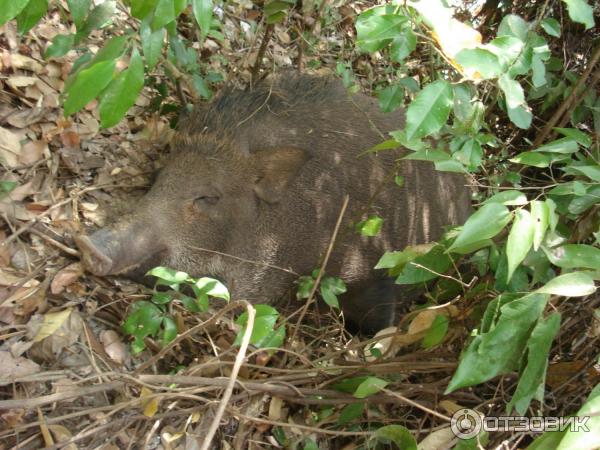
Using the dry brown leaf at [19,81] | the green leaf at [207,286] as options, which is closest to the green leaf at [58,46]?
the dry brown leaf at [19,81]

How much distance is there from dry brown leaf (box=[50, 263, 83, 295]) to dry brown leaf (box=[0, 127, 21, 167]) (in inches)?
23.2

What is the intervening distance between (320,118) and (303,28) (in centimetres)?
139

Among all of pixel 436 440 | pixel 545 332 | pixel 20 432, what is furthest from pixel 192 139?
pixel 545 332

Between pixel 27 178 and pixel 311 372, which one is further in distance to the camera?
pixel 27 178

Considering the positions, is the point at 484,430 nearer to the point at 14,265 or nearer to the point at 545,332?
the point at 545,332

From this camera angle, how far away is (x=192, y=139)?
331cm

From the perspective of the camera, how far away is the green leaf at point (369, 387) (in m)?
2.04

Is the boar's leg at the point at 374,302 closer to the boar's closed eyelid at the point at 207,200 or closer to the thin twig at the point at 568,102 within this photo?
the boar's closed eyelid at the point at 207,200

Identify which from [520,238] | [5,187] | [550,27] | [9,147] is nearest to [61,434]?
[5,187]

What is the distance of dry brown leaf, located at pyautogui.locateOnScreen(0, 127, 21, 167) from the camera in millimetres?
2770

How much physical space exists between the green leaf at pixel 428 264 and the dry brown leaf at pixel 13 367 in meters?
1.32

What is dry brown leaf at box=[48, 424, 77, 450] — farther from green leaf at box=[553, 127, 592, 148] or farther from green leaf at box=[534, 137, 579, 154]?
green leaf at box=[553, 127, 592, 148]

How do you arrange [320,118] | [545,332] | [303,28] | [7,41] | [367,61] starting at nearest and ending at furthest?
[545,332], [7,41], [320,118], [303,28], [367,61]

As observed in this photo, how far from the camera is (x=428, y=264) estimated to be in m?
2.03
